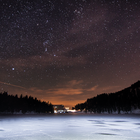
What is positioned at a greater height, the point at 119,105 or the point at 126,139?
the point at 119,105

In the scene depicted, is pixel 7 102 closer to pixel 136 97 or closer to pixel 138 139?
pixel 136 97

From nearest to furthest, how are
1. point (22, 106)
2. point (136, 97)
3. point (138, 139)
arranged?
point (138, 139)
point (136, 97)
point (22, 106)

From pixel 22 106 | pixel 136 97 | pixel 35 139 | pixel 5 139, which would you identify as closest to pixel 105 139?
pixel 35 139

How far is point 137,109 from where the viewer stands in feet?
482

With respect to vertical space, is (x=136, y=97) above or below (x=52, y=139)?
above

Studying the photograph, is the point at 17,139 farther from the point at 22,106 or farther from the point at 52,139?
the point at 22,106

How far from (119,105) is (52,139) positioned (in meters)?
144

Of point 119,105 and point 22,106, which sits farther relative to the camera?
point 22,106

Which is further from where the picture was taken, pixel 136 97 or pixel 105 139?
pixel 136 97

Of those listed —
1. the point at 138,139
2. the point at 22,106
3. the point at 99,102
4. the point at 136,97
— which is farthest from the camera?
the point at 99,102

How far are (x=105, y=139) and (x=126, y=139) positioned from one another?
1.32 m

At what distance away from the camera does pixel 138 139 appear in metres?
11.5

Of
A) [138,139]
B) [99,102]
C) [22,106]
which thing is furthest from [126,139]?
[99,102]

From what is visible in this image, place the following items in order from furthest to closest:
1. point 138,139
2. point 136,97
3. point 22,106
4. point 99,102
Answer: point 99,102 < point 22,106 < point 136,97 < point 138,139
